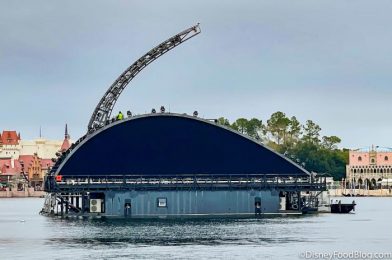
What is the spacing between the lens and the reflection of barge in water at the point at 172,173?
504 ft

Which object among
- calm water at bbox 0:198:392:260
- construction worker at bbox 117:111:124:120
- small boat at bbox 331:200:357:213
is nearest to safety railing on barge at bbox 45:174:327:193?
calm water at bbox 0:198:392:260

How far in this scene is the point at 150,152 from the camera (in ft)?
521

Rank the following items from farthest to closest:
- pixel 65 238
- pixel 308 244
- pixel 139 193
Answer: pixel 139 193
pixel 65 238
pixel 308 244

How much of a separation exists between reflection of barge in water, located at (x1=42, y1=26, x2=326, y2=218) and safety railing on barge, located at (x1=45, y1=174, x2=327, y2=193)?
0.12 m

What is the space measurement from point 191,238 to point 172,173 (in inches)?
1467

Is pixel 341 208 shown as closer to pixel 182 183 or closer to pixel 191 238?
pixel 182 183

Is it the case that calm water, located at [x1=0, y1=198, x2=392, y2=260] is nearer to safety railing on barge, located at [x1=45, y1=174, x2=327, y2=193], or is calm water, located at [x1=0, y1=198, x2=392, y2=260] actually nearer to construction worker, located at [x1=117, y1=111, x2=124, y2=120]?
safety railing on barge, located at [x1=45, y1=174, x2=327, y2=193]

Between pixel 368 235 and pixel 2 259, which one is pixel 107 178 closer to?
pixel 368 235

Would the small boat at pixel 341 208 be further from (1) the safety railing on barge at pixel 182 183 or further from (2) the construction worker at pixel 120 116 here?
(2) the construction worker at pixel 120 116

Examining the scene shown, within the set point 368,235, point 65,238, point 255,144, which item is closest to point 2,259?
point 65,238

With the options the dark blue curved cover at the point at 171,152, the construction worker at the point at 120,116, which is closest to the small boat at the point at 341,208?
the dark blue curved cover at the point at 171,152

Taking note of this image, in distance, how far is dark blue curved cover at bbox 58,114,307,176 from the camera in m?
157

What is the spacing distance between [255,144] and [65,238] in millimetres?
42264

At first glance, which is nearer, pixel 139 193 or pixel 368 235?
pixel 368 235
